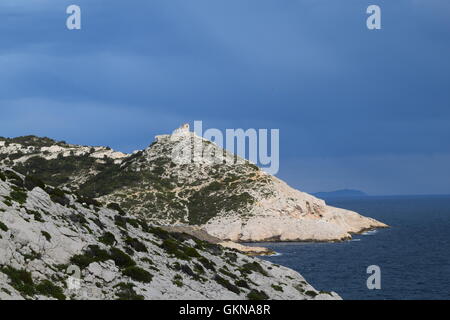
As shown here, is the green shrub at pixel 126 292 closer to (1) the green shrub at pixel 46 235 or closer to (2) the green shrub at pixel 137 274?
(2) the green shrub at pixel 137 274

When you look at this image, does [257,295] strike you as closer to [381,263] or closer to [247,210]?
A: [381,263]

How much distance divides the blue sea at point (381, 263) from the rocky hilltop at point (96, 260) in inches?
1355

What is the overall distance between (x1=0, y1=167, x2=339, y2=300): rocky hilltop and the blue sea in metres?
34.4

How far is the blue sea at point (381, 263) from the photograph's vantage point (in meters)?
80.9

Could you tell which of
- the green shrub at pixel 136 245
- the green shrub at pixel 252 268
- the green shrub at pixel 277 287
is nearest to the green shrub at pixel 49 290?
the green shrub at pixel 136 245

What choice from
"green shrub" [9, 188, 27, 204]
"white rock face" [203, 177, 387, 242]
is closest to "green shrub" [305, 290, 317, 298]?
"green shrub" [9, 188, 27, 204]

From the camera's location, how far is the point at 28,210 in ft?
113

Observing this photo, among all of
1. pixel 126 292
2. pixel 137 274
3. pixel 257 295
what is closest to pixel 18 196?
pixel 137 274

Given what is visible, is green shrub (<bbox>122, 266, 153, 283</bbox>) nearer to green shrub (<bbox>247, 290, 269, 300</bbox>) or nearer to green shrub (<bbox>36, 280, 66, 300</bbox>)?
green shrub (<bbox>36, 280, 66, 300</bbox>)

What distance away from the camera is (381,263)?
11044 centimetres

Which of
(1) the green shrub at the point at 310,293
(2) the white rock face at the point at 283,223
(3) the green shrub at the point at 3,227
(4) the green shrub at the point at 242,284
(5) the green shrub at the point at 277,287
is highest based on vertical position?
(3) the green shrub at the point at 3,227

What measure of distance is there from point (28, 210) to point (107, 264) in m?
7.00

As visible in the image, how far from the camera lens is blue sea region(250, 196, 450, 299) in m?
80.9
